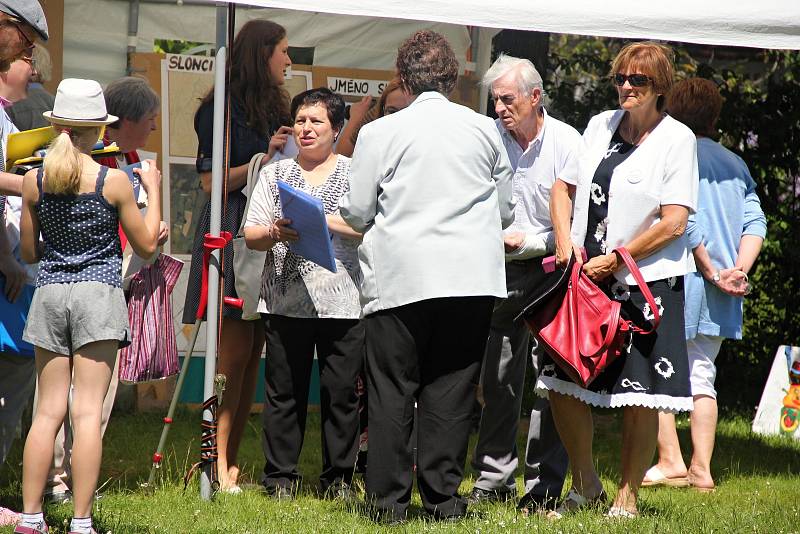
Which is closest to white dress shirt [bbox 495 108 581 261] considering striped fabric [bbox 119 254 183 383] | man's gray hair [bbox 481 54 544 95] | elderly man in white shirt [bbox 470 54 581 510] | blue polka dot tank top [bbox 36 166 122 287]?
elderly man in white shirt [bbox 470 54 581 510]

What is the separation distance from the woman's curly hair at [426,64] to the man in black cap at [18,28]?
1344mm

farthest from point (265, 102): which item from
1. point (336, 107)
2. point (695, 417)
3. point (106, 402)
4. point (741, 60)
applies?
point (741, 60)

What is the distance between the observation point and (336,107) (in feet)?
16.2

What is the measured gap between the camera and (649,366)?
438 cm

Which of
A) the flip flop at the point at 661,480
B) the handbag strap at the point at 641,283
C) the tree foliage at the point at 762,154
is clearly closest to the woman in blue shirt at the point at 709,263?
the flip flop at the point at 661,480

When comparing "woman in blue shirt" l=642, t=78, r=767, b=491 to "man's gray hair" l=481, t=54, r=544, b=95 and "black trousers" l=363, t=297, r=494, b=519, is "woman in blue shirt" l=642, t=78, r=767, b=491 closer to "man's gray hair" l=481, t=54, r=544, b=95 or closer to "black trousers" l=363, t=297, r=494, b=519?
"man's gray hair" l=481, t=54, r=544, b=95

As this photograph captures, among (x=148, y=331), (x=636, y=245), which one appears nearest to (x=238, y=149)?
(x=148, y=331)

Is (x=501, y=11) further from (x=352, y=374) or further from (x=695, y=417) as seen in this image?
(x=695, y=417)

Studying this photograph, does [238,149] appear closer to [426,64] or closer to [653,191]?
[426,64]

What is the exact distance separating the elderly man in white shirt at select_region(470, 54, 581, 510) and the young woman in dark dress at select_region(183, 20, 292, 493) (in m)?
1.04

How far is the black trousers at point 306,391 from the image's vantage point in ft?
16.1

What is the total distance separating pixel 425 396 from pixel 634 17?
1.70 meters

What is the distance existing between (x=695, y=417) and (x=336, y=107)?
240 cm

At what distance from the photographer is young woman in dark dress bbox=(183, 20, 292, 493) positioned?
5.15 meters
